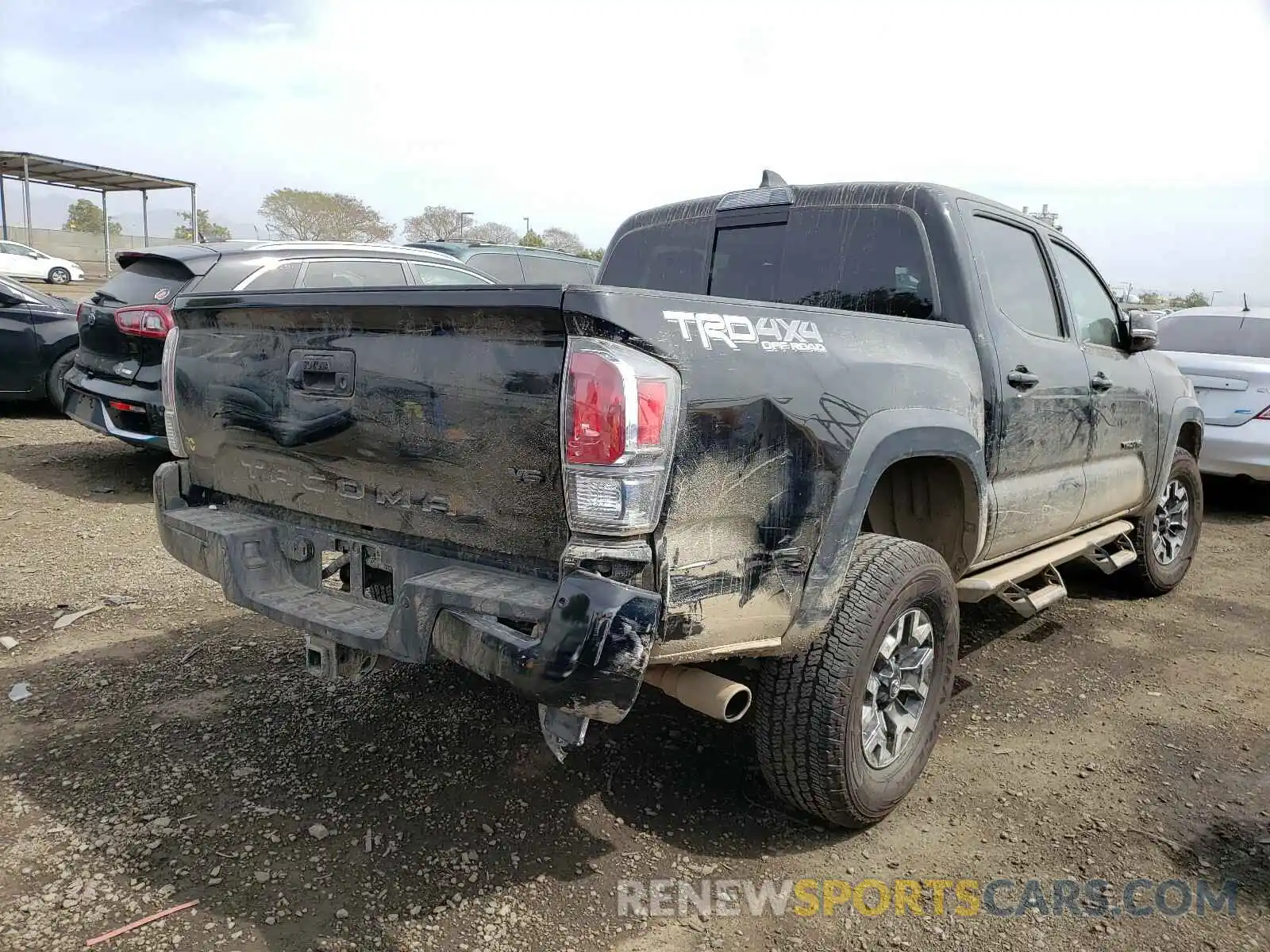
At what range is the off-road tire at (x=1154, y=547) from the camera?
16.7 ft

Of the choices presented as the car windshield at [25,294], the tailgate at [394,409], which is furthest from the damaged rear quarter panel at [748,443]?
the car windshield at [25,294]

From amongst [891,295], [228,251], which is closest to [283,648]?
[891,295]

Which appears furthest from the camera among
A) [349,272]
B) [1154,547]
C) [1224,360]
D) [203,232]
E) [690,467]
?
[203,232]

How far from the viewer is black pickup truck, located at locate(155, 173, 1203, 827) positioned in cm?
209

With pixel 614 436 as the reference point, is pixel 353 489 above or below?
below

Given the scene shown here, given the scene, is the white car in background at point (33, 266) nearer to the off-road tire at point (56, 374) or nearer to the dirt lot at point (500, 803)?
the off-road tire at point (56, 374)

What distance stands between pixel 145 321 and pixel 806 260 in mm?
4724

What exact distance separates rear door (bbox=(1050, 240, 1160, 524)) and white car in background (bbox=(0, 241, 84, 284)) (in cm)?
3155

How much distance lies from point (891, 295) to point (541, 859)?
229cm

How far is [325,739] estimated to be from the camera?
10.8ft

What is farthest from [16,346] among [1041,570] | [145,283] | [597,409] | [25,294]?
[1041,570]

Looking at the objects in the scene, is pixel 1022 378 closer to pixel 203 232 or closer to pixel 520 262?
pixel 520 262

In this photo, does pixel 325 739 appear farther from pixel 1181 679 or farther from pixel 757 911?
pixel 1181 679

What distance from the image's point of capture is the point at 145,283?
6336 mm
